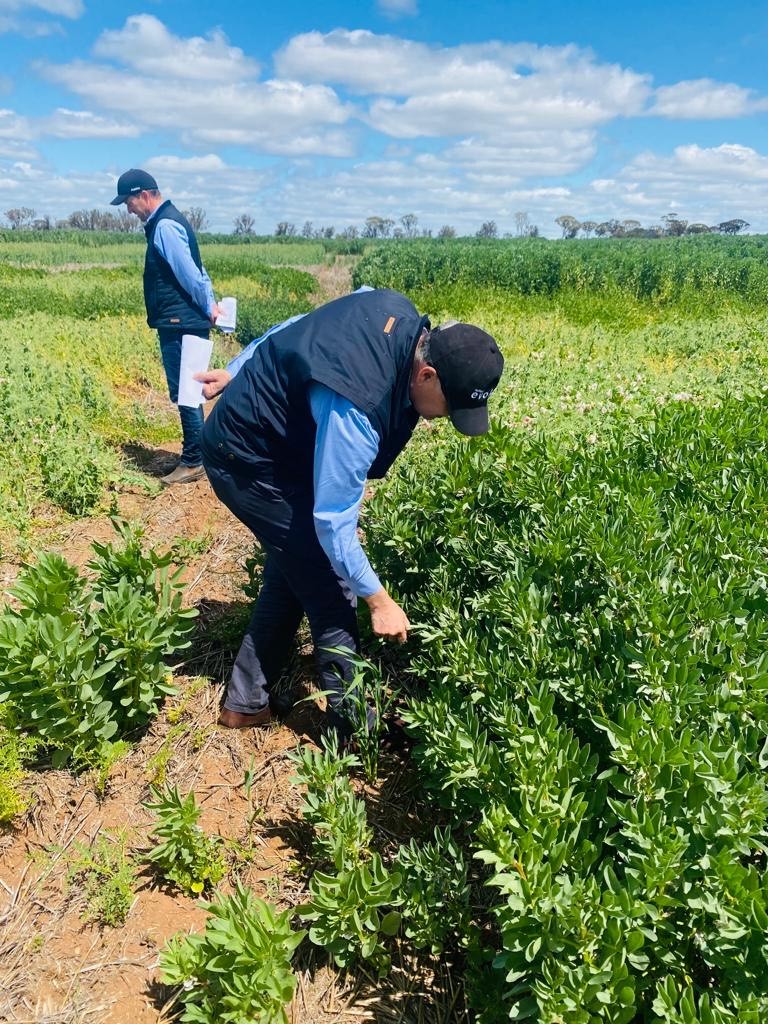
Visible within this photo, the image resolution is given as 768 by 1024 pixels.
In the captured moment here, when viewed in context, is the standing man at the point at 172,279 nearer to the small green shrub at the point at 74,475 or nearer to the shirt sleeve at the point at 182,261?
the shirt sleeve at the point at 182,261

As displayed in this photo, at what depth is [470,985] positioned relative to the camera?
6.86ft

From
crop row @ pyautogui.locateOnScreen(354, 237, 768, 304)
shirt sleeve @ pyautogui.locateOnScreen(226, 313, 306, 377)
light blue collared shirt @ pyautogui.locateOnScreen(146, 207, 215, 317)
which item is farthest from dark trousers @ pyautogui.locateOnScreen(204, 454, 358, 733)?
crop row @ pyautogui.locateOnScreen(354, 237, 768, 304)

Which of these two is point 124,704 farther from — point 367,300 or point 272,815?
point 367,300

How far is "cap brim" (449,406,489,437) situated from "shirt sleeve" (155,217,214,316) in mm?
3823

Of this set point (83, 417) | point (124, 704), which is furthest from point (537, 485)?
point (83, 417)

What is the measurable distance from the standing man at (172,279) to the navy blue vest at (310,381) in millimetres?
3031

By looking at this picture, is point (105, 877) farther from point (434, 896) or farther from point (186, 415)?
point (186, 415)

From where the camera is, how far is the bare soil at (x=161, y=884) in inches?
89.0

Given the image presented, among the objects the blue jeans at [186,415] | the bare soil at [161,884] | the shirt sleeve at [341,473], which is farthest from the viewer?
the blue jeans at [186,415]

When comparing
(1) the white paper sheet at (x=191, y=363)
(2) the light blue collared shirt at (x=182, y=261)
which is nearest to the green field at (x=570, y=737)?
(1) the white paper sheet at (x=191, y=363)

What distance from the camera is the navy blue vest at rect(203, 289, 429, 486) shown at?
2.41 m

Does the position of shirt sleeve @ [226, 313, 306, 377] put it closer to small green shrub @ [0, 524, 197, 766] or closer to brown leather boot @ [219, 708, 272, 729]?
small green shrub @ [0, 524, 197, 766]

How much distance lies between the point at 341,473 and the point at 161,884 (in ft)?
5.40

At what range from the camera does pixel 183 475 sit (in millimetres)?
6086
